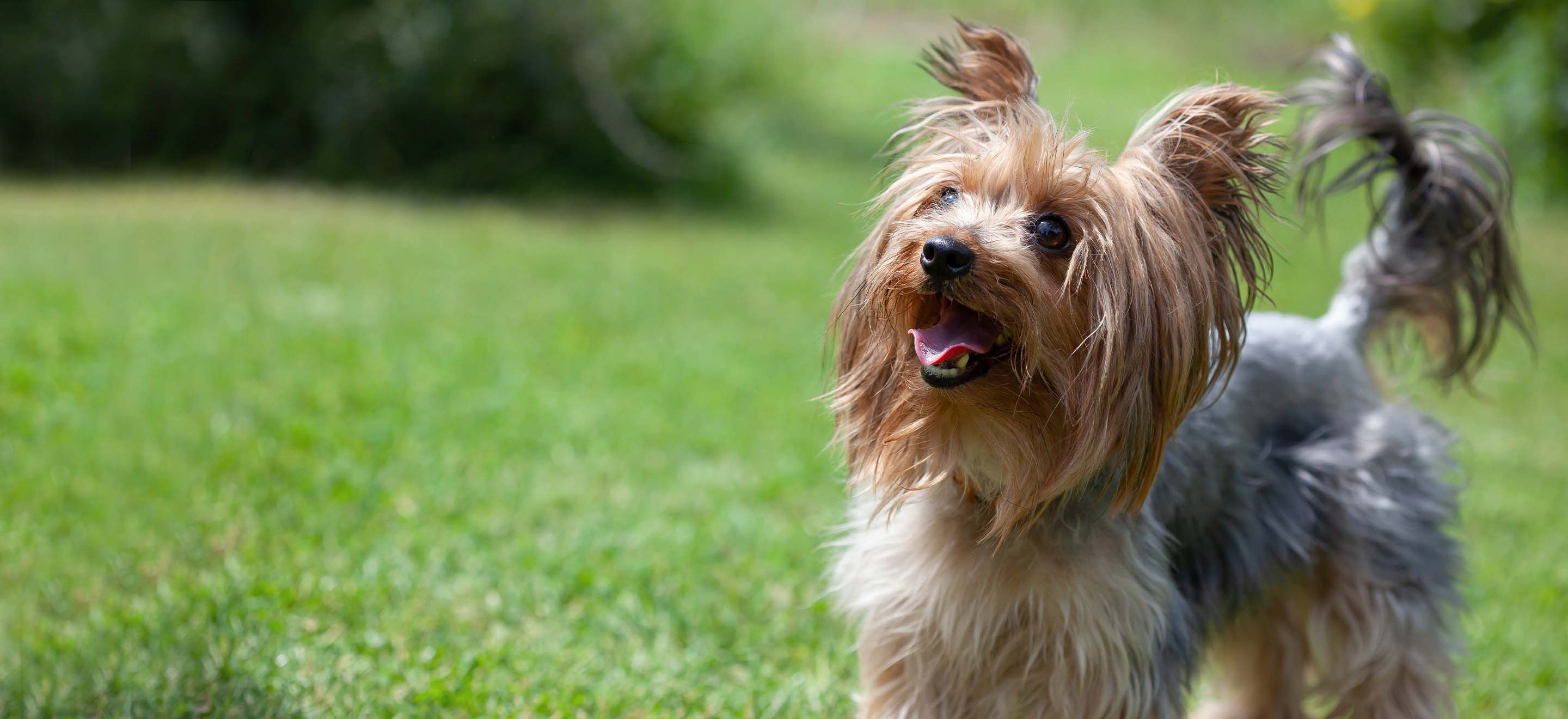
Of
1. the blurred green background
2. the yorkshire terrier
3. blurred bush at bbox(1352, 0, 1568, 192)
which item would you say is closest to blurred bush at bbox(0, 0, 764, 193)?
the blurred green background

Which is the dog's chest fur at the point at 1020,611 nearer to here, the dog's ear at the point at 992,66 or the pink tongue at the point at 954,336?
the pink tongue at the point at 954,336

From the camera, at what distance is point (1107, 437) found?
2.84 meters

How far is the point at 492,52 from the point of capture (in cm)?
1264

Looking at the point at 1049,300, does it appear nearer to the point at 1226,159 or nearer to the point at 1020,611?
the point at 1226,159

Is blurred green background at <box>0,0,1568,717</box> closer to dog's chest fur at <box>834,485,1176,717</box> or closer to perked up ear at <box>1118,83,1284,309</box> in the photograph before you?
perked up ear at <box>1118,83,1284,309</box>

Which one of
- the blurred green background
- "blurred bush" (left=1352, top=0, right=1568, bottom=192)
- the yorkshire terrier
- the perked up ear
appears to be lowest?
the blurred green background

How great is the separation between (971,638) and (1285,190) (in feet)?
4.62

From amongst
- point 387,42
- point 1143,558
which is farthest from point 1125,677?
point 387,42

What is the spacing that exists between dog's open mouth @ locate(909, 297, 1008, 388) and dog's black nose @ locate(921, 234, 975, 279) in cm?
11

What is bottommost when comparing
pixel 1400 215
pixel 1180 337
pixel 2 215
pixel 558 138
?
pixel 2 215

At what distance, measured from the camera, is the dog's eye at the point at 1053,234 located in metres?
2.89

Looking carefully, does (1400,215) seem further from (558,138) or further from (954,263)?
(558,138)

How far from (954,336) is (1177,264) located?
520 millimetres

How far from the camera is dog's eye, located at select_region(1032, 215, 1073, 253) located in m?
2.89
